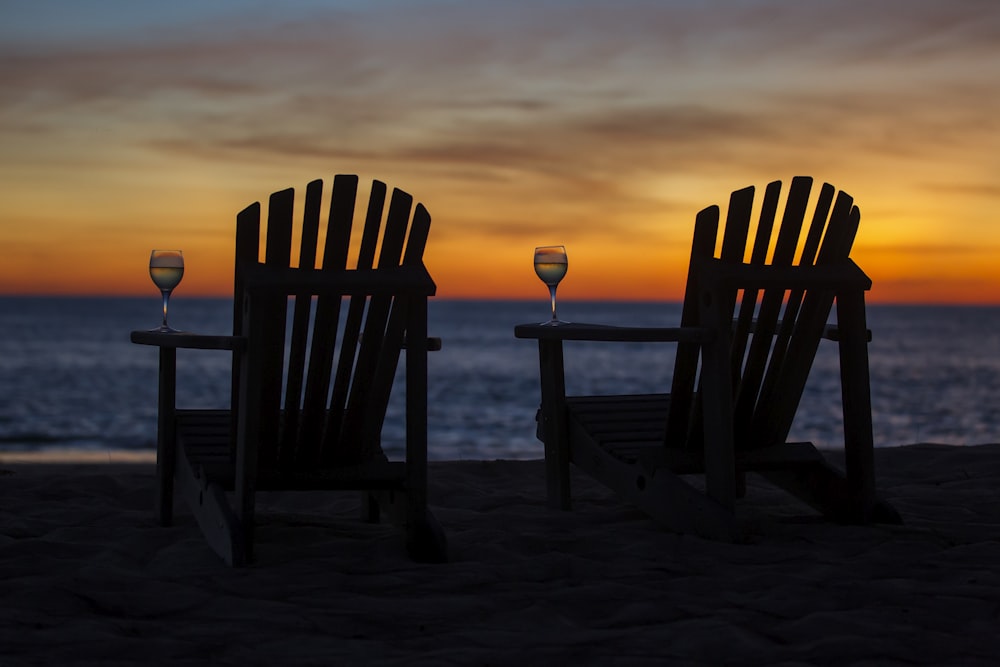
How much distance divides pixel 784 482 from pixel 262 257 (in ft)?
7.92

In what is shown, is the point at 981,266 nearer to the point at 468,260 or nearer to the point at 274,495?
the point at 468,260

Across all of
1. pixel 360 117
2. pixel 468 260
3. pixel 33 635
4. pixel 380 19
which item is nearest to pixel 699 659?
pixel 33 635

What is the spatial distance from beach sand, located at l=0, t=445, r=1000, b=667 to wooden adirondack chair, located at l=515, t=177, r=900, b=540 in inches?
6.8

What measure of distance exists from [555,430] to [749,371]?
0.97 meters

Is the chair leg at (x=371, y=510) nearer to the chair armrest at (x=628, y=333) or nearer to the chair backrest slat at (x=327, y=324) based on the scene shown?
the chair backrest slat at (x=327, y=324)

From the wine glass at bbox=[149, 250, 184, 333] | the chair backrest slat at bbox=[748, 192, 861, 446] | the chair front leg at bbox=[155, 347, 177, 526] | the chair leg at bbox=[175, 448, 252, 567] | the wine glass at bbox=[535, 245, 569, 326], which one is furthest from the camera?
the wine glass at bbox=[535, 245, 569, 326]

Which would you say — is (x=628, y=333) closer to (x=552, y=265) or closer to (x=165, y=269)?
(x=552, y=265)

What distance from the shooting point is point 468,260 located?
3156 cm

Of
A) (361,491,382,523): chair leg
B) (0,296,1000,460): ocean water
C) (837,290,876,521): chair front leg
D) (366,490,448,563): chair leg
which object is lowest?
(0,296,1000,460): ocean water

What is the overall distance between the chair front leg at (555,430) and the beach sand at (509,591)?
0.35ft

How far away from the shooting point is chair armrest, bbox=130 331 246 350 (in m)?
3.46

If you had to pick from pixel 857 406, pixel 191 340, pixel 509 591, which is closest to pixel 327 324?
pixel 191 340

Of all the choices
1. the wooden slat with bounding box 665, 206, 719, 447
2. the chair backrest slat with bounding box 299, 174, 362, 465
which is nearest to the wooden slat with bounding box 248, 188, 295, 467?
the chair backrest slat with bounding box 299, 174, 362, 465

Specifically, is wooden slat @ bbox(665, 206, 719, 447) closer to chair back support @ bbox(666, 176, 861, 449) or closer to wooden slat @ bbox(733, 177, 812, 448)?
chair back support @ bbox(666, 176, 861, 449)
